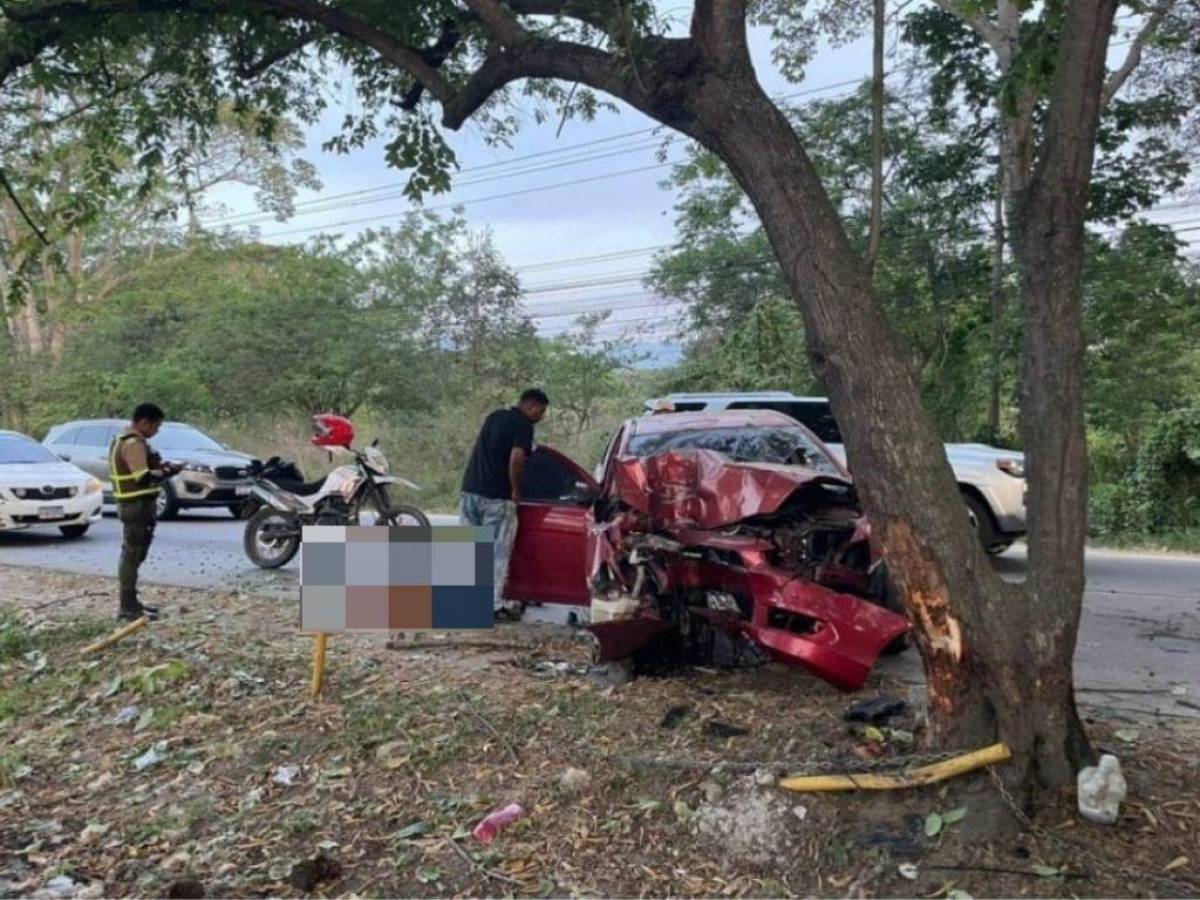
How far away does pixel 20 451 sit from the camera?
43.6 feet

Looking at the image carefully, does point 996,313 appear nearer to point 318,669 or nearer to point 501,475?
point 501,475

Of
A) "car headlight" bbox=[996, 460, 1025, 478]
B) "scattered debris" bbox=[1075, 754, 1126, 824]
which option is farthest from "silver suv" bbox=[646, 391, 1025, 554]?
"scattered debris" bbox=[1075, 754, 1126, 824]

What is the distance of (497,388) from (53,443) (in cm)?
955

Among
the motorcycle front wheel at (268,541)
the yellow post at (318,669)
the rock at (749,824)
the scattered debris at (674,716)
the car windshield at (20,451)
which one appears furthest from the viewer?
the car windshield at (20,451)

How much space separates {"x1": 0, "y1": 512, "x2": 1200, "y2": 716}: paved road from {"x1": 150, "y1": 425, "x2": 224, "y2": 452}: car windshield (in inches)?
47.2

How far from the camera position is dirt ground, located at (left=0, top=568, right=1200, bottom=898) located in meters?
3.32

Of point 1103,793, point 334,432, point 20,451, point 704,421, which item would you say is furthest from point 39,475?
point 1103,793

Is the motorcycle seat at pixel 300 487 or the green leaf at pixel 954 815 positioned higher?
the motorcycle seat at pixel 300 487

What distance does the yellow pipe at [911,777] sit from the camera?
3402 mm

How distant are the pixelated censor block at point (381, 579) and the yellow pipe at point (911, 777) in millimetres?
2107

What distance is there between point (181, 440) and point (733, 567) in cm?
1328

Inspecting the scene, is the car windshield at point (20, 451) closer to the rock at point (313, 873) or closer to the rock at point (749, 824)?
the rock at point (313, 873)

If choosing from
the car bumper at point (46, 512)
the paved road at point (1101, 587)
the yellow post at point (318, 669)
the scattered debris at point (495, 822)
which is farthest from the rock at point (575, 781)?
the car bumper at point (46, 512)

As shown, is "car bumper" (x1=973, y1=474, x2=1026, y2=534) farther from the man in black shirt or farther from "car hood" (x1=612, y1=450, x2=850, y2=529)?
the man in black shirt
